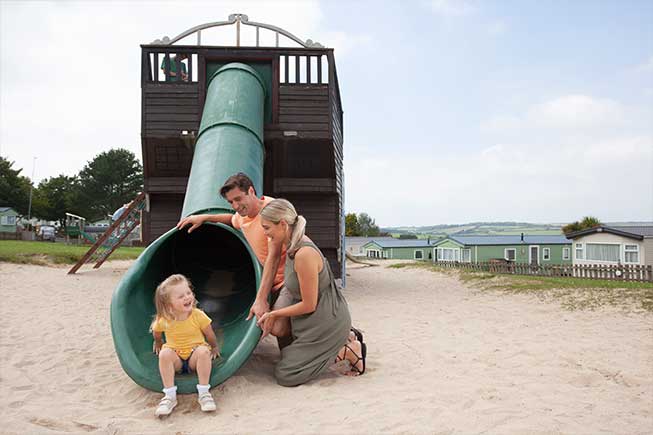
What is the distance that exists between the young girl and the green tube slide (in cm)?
15

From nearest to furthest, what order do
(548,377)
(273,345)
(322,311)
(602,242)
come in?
(322,311) < (548,377) < (273,345) < (602,242)

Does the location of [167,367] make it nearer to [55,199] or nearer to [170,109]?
[170,109]

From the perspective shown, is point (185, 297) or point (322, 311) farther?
point (322, 311)

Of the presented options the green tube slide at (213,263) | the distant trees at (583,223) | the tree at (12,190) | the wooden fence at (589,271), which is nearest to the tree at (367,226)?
the distant trees at (583,223)

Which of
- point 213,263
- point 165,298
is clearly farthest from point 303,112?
point 165,298

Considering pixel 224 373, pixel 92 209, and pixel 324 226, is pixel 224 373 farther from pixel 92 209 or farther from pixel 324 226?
pixel 92 209

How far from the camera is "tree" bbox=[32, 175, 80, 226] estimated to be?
52969 mm

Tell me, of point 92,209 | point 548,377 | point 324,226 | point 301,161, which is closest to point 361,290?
point 324,226

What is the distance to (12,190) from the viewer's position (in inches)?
1930

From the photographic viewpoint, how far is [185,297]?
3.73m

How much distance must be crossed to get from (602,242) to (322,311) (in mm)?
24384

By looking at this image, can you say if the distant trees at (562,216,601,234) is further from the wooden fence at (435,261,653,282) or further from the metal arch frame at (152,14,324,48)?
the metal arch frame at (152,14,324,48)

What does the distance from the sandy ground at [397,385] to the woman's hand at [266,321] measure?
49 centimetres

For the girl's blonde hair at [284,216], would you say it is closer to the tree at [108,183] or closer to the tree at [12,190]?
the tree at [12,190]
